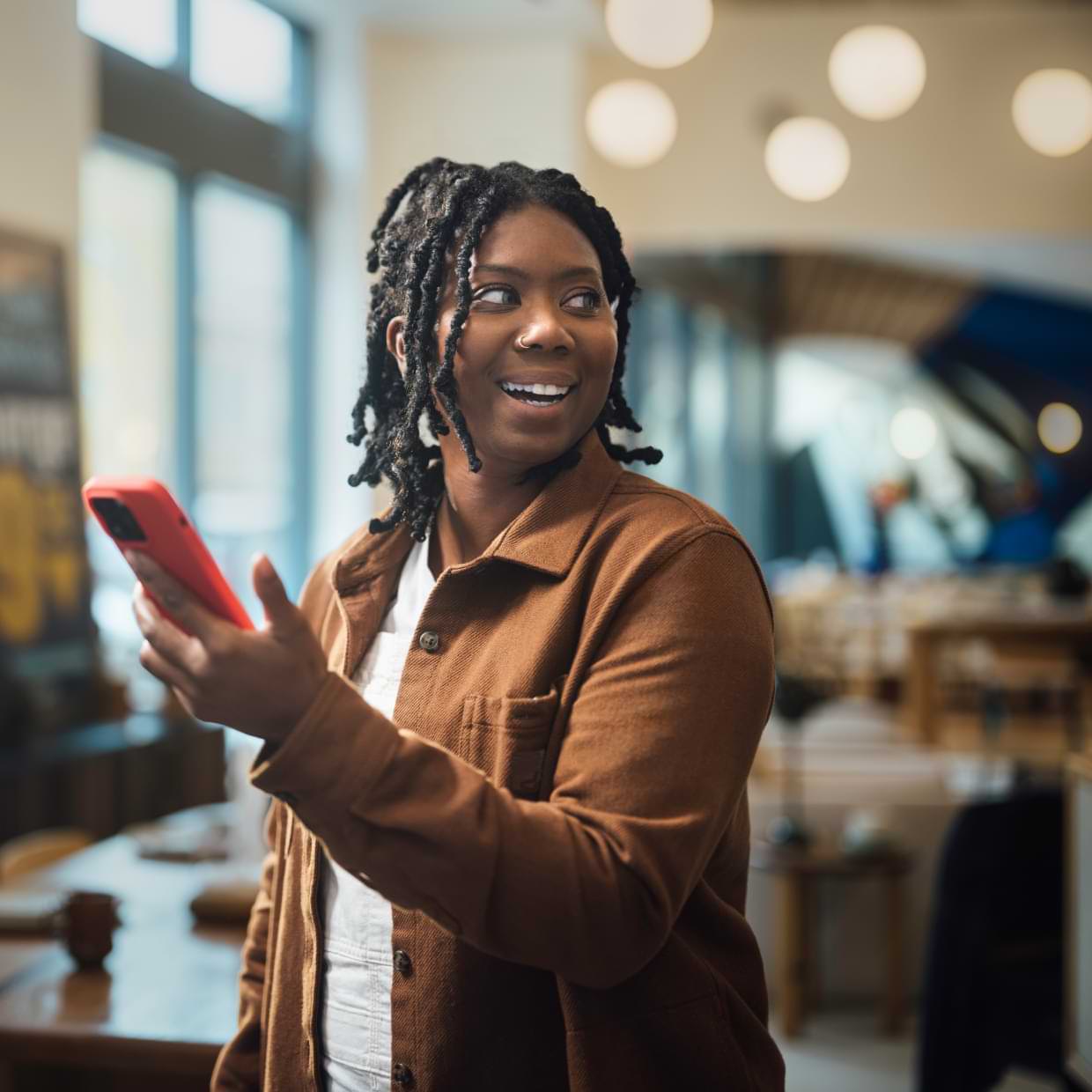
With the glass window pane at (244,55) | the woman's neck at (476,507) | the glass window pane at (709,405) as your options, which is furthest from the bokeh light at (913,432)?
the woman's neck at (476,507)

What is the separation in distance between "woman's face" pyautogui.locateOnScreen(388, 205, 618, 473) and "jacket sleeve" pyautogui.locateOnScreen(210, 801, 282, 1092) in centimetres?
48

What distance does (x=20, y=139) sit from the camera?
158 inches

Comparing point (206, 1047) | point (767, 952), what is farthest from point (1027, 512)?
point (206, 1047)

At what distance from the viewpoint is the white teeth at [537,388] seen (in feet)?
3.86

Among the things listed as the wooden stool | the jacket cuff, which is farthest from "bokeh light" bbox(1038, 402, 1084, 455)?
the jacket cuff

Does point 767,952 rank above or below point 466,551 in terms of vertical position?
below

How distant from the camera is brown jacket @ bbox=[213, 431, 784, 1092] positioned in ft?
3.18

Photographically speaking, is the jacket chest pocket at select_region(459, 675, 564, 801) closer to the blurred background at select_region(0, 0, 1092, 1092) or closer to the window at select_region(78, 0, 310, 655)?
the blurred background at select_region(0, 0, 1092, 1092)

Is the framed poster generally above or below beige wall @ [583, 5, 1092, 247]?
below

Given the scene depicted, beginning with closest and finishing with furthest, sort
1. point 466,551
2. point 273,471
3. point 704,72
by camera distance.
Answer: point 466,551, point 273,471, point 704,72

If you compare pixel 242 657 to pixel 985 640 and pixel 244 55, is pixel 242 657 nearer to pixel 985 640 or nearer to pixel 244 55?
pixel 244 55

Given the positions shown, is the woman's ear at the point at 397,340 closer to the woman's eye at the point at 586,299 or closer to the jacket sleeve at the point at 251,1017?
the woman's eye at the point at 586,299

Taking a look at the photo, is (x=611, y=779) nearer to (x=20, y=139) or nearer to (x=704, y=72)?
(x=20, y=139)

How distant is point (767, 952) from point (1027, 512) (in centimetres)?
944
